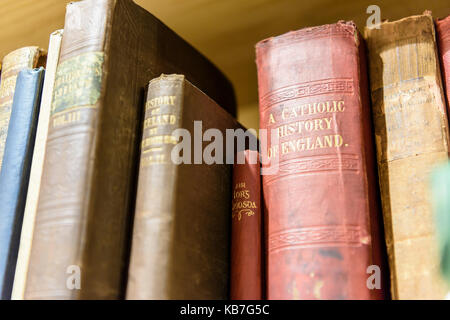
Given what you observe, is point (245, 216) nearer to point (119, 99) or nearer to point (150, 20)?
point (119, 99)

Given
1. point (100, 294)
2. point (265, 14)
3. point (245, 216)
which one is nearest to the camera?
point (100, 294)

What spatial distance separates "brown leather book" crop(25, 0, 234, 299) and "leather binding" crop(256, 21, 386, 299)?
7.2 inches

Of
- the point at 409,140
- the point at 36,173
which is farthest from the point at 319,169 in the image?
the point at 36,173

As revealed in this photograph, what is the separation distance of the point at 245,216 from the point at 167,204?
13cm

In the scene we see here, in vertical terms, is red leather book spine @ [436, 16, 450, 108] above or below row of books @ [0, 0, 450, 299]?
above

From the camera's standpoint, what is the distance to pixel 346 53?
809 millimetres

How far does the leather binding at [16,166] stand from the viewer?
0.77 m

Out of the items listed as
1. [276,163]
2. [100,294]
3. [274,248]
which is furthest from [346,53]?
[100,294]

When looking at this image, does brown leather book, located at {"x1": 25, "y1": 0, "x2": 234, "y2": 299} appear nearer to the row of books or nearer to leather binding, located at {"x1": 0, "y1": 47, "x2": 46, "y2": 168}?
the row of books

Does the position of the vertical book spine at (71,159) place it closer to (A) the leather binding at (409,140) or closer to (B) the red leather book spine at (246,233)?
(B) the red leather book spine at (246,233)

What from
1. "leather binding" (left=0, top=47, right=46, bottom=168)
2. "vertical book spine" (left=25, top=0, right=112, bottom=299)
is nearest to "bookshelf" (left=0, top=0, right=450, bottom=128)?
"leather binding" (left=0, top=47, right=46, bottom=168)

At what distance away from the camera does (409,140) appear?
775 millimetres

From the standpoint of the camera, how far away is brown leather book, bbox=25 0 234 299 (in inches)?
27.0

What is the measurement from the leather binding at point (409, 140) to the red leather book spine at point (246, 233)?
0.16m
